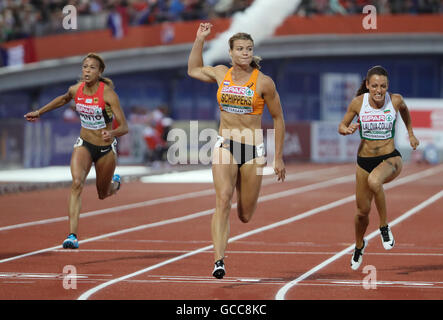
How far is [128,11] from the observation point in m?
41.1

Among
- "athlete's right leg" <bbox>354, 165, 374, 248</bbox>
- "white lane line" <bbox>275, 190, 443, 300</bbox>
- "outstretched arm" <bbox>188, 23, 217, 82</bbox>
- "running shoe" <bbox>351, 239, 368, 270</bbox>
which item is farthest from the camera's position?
"athlete's right leg" <bbox>354, 165, 374, 248</bbox>

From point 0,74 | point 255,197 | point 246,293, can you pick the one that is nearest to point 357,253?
point 255,197

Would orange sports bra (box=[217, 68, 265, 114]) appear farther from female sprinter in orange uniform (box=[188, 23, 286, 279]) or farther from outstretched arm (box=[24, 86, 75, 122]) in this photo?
outstretched arm (box=[24, 86, 75, 122])

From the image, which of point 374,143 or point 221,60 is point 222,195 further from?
point 221,60

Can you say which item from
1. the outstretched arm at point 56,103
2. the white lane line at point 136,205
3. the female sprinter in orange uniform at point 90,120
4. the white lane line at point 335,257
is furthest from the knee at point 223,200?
the white lane line at point 136,205

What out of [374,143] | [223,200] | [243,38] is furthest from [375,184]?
[243,38]

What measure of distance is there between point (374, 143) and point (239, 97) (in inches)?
77.0

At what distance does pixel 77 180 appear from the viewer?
11727mm

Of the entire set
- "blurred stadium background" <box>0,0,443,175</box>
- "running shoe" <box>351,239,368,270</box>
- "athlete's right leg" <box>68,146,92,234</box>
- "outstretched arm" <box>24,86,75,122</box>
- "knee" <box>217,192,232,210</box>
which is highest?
"blurred stadium background" <box>0,0,443,175</box>

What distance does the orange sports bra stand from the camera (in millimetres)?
9141

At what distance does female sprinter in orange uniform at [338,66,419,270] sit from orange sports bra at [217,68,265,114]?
1.35 meters

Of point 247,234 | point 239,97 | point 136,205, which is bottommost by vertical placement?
point 247,234

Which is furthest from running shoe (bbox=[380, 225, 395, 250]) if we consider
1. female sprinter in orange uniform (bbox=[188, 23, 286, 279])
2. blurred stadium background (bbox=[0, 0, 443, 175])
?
blurred stadium background (bbox=[0, 0, 443, 175])

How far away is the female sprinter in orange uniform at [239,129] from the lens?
9.14 m
